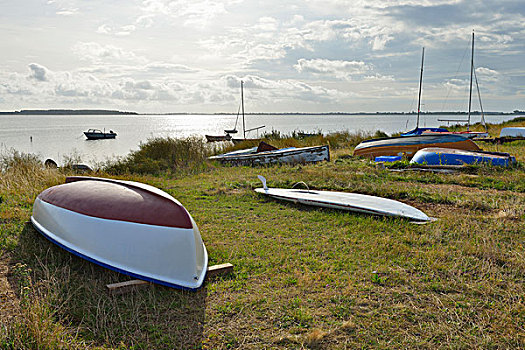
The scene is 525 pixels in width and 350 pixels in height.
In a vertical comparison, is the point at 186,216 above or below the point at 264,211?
above

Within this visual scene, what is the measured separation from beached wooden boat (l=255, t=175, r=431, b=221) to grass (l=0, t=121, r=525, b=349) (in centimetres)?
20

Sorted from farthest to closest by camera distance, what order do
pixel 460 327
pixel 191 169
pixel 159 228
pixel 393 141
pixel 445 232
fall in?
pixel 393 141
pixel 191 169
pixel 445 232
pixel 159 228
pixel 460 327

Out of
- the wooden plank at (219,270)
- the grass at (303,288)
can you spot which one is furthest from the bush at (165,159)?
the wooden plank at (219,270)

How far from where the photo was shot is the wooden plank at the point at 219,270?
13.6 ft

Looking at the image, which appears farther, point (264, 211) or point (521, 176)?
point (521, 176)

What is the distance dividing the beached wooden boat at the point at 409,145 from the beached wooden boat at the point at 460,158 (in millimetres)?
2077

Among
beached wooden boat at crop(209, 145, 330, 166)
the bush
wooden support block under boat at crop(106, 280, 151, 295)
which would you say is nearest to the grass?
wooden support block under boat at crop(106, 280, 151, 295)

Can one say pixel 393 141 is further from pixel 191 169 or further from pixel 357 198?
pixel 357 198

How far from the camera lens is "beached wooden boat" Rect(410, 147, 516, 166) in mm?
10781

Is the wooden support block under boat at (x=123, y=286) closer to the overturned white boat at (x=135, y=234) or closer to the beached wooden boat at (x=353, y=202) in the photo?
the overturned white boat at (x=135, y=234)

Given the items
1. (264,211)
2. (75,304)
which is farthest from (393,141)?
(75,304)

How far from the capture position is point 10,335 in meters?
2.83

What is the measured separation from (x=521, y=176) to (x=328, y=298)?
314 inches

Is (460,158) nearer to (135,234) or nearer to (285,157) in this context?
(285,157)
